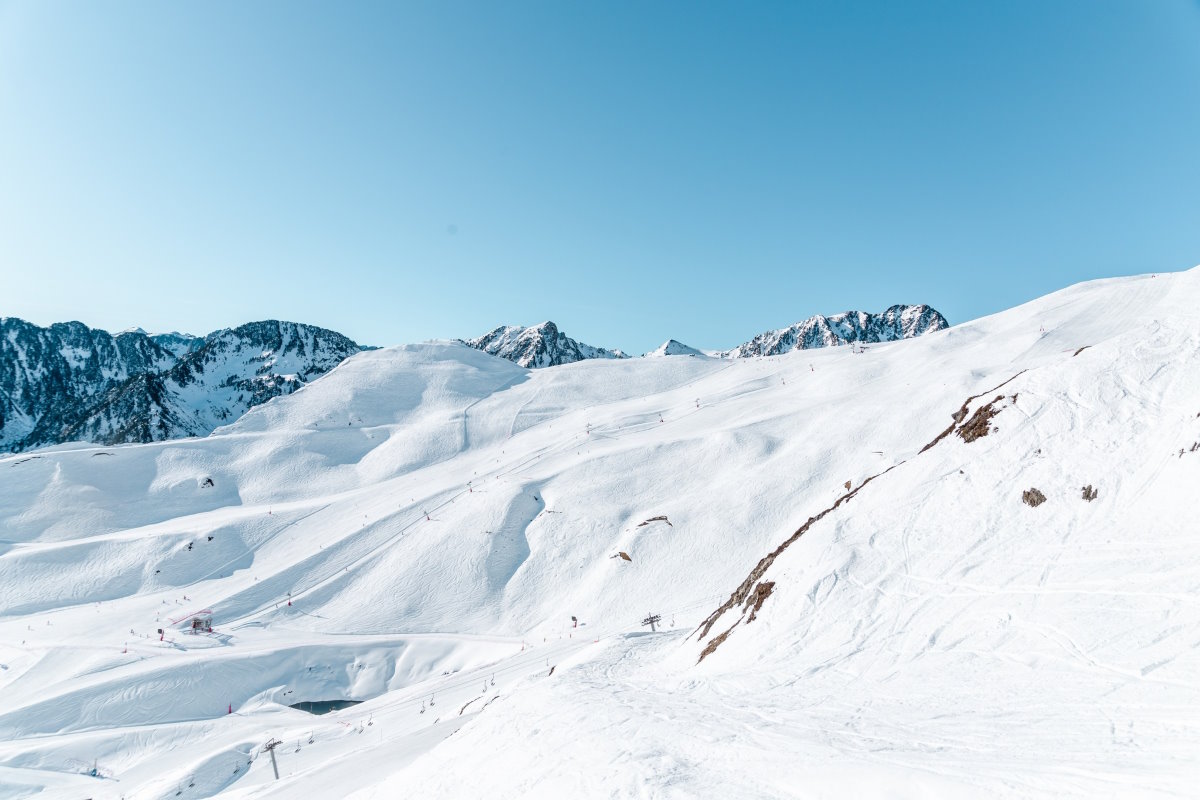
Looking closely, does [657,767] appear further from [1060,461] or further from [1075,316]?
[1075,316]

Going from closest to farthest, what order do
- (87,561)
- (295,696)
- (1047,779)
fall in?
(1047,779)
(295,696)
(87,561)

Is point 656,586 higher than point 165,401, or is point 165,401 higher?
point 165,401

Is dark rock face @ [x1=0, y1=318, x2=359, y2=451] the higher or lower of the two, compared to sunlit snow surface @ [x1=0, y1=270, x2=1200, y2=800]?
higher

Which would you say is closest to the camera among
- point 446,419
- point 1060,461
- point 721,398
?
point 1060,461

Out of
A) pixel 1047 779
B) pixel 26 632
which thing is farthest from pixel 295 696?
pixel 1047 779

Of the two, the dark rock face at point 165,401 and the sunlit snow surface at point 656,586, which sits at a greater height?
the dark rock face at point 165,401

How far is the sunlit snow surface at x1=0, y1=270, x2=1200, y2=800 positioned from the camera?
887cm

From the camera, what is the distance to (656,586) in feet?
114

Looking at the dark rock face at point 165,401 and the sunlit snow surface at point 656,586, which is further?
the dark rock face at point 165,401

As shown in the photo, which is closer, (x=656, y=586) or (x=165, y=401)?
(x=656, y=586)

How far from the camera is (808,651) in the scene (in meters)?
13.2

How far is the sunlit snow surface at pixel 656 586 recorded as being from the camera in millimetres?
8867

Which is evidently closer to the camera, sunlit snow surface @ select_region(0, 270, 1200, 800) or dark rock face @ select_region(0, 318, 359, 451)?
sunlit snow surface @ select_region(0, 270, 1200, 800)

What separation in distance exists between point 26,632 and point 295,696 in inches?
833
